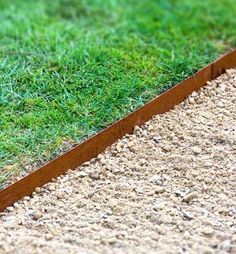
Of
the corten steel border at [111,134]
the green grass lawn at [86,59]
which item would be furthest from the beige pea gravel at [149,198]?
the green grass lawn at [86,59]

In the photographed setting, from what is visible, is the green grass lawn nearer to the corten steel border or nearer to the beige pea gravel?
the corten steel border

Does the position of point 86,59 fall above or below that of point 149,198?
above

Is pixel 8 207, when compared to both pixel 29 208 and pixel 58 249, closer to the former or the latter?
pixel 29 208

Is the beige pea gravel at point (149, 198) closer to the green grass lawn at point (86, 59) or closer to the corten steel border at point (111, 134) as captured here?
the corten steel border at point (111, 134)

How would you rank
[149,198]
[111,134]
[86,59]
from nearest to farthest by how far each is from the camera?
[149,198], [111,134], [86,59]

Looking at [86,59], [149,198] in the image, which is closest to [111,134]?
[149,198]

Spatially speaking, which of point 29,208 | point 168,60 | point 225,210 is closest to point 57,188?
point 29,208

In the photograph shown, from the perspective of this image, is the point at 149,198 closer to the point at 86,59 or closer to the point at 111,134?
the point at 111,134
